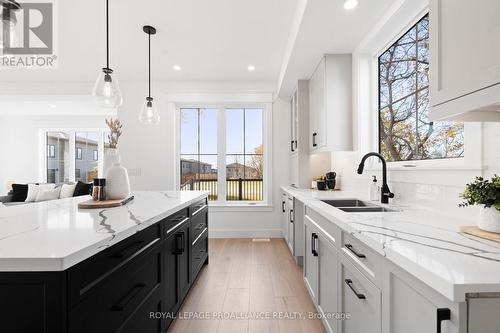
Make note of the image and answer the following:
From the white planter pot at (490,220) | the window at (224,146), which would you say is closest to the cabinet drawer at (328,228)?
the white planter pot at (490,220)

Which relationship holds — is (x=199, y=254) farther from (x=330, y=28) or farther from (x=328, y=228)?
(x=330, y=28)

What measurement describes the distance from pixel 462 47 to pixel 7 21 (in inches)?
73.8

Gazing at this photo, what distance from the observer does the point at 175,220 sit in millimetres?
1870

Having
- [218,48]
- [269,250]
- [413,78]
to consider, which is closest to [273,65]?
[218,48]

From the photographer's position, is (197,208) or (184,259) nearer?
(184,259)

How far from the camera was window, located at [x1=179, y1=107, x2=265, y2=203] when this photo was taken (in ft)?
14.9

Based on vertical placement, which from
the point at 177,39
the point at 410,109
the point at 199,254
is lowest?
the point at 199,254

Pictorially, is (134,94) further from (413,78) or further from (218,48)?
(413,78)

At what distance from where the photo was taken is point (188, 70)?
3934 mm

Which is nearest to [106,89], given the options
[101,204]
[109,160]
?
[109,160]

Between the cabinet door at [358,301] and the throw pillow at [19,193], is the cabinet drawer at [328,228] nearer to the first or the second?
the cabinet door at [358,301]

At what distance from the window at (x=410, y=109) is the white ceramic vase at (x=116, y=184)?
216 cm

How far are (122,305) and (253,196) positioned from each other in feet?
11.8

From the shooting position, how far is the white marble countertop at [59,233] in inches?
28.6
